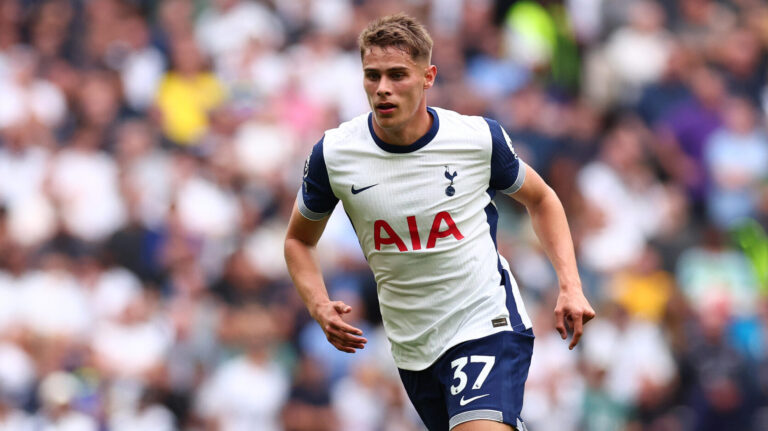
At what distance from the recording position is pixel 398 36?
6629 mm

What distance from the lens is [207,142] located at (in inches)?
596

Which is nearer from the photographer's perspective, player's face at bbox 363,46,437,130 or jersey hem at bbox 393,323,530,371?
player's face at bbox 363,46,437,130

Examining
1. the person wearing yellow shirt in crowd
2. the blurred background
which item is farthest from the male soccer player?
the person wearing yellow shirt in crowd

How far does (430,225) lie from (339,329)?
77cm

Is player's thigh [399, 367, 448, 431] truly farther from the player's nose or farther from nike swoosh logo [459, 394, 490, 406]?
the player's nose

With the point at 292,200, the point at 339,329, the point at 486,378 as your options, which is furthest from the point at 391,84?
the point at 292,200

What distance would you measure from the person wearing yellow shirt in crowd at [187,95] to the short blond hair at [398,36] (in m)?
8.77

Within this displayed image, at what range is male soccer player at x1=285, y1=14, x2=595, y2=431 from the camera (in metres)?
6.64

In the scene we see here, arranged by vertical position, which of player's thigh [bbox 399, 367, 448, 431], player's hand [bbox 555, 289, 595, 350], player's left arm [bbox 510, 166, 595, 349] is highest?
player's left arm [bbox 510, 166, 595, 349]

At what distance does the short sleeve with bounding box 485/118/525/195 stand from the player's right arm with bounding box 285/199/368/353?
94 centimetres

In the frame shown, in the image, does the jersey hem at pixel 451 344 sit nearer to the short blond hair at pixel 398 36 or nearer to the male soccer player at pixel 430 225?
the male soccer player at pixel 430 225

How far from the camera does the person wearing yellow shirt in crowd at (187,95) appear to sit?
1546cm

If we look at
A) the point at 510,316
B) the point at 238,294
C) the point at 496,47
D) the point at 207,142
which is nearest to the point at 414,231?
the point at 510,316

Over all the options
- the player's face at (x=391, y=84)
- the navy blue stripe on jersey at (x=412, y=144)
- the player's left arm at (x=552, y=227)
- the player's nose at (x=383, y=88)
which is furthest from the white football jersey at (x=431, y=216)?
the player's nose at (x=383, y=88)
